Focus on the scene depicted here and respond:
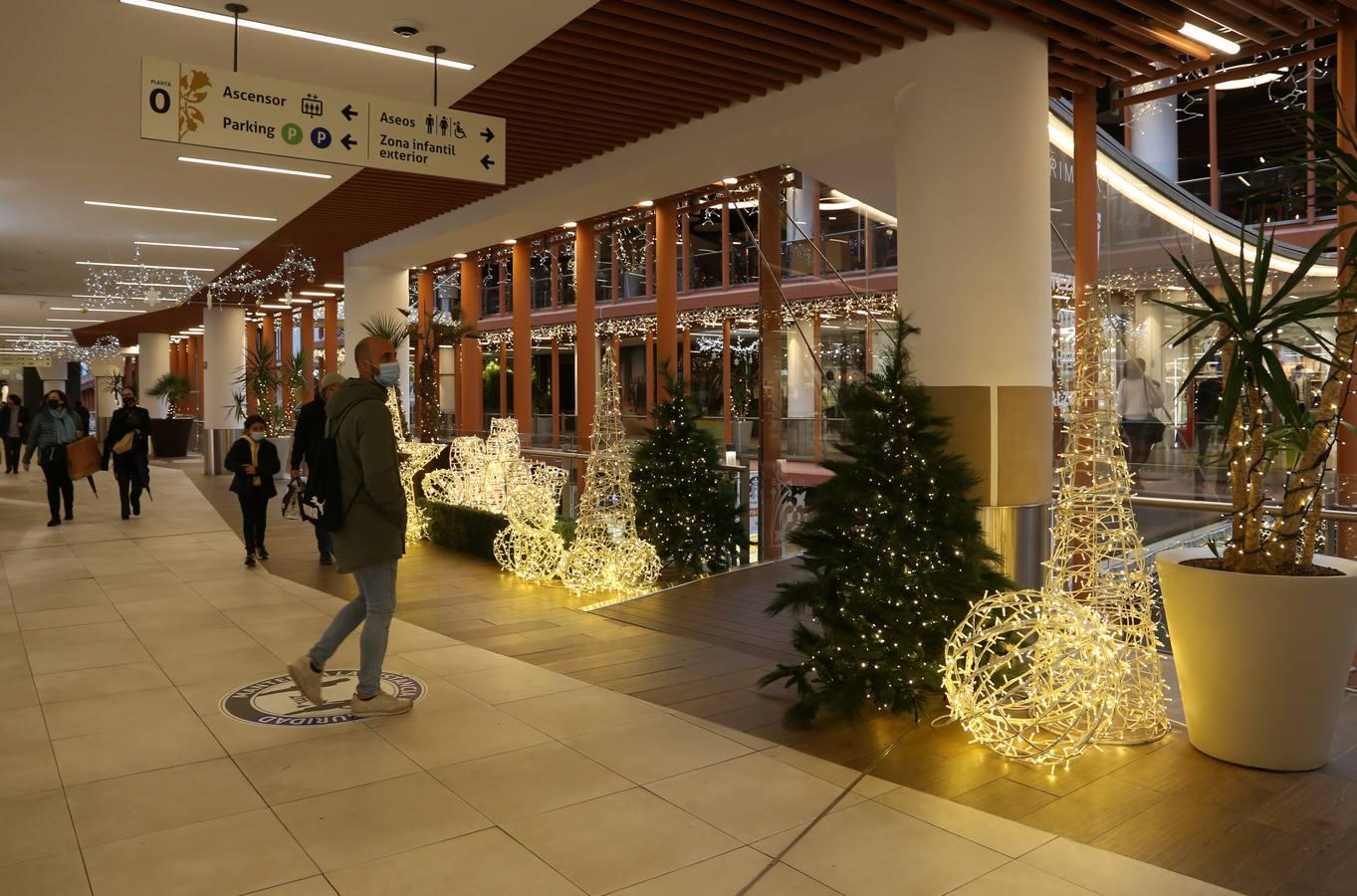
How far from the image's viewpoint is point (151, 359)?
1073 inches

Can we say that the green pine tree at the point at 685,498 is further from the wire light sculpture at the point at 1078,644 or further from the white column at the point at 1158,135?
the white column at the point at 1158,135

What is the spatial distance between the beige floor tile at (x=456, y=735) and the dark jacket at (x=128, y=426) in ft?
26.1

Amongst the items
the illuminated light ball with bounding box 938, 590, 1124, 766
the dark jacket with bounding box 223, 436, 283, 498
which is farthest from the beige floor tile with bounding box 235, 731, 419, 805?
the dark jacket with bounding box 223, 436, 283, 498

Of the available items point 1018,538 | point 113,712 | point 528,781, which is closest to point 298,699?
point 113,712

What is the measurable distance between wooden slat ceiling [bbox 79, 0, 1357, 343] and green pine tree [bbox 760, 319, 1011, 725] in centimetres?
221

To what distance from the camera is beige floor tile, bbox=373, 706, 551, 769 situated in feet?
12.6

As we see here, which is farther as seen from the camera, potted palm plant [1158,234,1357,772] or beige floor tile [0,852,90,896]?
potted palm plant [1158,234,1357,772]

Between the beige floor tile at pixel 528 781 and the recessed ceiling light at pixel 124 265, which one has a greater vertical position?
the recessed ceiling light at pixel 124 265

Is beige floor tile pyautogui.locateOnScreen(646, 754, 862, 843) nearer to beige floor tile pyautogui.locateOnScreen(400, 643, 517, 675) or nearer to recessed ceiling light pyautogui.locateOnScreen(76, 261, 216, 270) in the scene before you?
beige floor tile pyautogui.locateOnScreen(400, 643, 517, 675)

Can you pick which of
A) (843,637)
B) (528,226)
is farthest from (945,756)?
(528,226)

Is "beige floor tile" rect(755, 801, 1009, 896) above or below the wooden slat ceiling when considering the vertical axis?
Result: below

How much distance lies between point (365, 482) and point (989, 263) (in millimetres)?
3526

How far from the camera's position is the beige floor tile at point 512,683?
4.67 meters

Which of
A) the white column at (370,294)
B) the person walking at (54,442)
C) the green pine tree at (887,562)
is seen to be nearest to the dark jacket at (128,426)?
the person walking at (54,442)
